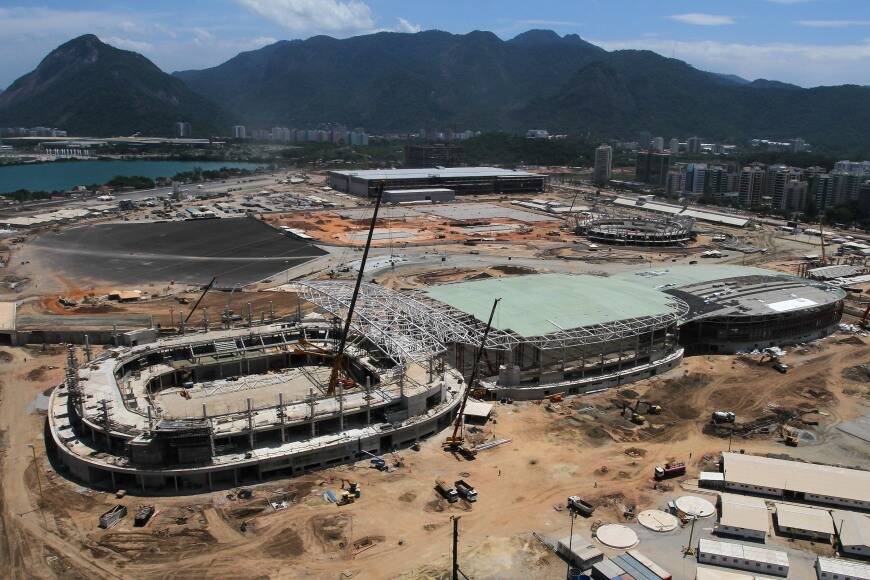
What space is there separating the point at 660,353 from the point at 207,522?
33.0 m

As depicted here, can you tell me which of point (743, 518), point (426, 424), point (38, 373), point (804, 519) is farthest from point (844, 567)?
point (38, 373)

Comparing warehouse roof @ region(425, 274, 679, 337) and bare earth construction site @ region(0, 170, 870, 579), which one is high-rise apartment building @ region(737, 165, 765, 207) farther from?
warehouse roof @ region(425, 274, 679, 337)

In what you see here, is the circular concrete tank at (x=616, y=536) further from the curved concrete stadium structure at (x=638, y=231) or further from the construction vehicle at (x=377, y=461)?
the curved concrete stadium structure at (x=638, y=231)

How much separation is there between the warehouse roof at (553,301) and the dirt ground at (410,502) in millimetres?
5878

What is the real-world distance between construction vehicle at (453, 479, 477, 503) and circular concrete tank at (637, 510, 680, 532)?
7.40m

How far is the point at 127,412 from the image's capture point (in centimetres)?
3425

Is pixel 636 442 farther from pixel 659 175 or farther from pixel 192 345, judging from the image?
pixel 659 175

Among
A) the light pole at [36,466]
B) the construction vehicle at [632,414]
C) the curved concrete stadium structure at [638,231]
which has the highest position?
the curved concrete stadium structure at [638,231]

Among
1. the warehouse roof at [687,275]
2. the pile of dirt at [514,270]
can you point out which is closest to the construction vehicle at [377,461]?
the warehouse roof at [687,275]

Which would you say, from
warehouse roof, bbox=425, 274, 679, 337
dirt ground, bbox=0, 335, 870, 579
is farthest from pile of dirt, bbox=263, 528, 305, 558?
warehouse roof, bbox=425, 274, 679, 337

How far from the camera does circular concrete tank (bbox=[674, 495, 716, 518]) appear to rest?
94.6 ft

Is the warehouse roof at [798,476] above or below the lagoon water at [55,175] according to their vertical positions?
below

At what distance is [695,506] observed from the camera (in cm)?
2927

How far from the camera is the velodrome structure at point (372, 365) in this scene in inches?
1249
